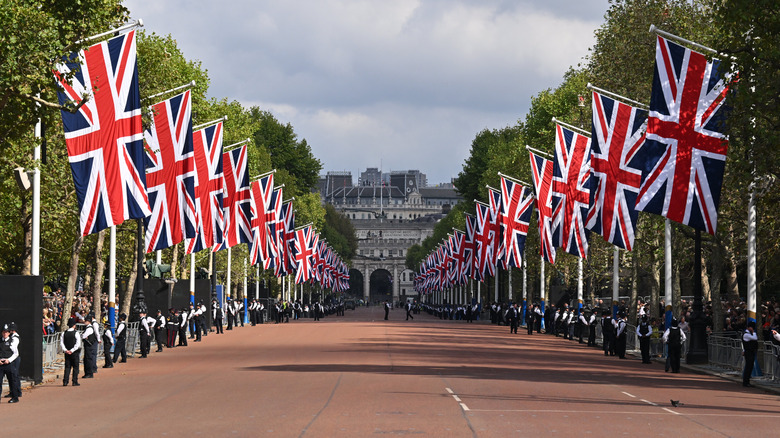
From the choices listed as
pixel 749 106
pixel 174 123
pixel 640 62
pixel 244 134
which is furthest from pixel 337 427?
pixel 244 134

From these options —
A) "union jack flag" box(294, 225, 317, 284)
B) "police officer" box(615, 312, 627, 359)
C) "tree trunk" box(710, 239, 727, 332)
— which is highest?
"union jack flag" box(294, 225, 317, 284)

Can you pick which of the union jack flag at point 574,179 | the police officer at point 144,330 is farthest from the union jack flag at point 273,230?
the police officer at point 144,330

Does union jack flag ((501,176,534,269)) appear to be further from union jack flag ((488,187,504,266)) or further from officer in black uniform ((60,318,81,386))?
officer in black uniform ((60,318,81,386))

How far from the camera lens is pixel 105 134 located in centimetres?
2533

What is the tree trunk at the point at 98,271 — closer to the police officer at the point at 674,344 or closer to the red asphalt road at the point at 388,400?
the red asphalt road at the point at 388,400

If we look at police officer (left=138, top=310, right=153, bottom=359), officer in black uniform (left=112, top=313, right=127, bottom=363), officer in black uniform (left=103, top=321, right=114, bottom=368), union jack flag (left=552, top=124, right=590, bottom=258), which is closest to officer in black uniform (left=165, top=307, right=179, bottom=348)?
police officer (left=138, top=310, right=153, bottom=359)

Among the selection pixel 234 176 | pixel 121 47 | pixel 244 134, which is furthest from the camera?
pixel 244 134

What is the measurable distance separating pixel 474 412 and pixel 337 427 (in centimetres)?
314

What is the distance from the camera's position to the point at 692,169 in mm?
26766

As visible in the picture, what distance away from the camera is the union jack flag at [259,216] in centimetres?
5509

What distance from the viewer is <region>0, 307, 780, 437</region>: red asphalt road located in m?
16.6

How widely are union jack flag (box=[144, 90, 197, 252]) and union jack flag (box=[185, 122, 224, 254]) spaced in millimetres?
2718

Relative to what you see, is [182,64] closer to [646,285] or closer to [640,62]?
[640,62]

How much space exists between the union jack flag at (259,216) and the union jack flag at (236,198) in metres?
6.16
